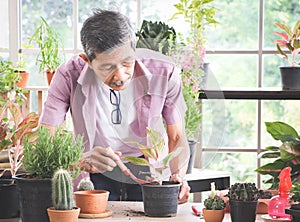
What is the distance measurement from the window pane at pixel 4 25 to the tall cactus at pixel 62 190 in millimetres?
3071

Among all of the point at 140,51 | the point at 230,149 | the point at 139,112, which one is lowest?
the point at 230,149

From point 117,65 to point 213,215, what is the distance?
27.5 inches

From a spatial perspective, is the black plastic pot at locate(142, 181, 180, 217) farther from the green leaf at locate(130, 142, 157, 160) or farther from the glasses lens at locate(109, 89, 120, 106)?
the glasses lens at locate(109, 89, 120, 106)

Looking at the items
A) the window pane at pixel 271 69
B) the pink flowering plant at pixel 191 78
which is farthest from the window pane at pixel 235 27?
the pink flowering plant at pixel 191 78

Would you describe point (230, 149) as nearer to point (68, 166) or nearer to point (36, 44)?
point (36, 44)

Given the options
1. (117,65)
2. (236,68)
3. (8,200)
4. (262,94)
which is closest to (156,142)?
(117,65)

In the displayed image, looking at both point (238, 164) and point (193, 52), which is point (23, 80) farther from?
point (238, 164)

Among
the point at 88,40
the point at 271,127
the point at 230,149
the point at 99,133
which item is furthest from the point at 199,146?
the point at 88,40

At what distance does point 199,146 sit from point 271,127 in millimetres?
1120

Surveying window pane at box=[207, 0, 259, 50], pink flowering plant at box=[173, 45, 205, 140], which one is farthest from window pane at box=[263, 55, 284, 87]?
pink flowering plant at box=[173, 45, 205, 140]

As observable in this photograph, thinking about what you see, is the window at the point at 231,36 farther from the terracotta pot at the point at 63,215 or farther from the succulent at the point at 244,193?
the terracotta pot at the point at 63,215

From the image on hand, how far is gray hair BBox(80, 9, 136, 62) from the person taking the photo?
248 centimetres

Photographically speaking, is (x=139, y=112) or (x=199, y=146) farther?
(x=199, y=146)

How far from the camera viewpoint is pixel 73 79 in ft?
→ 9.46
